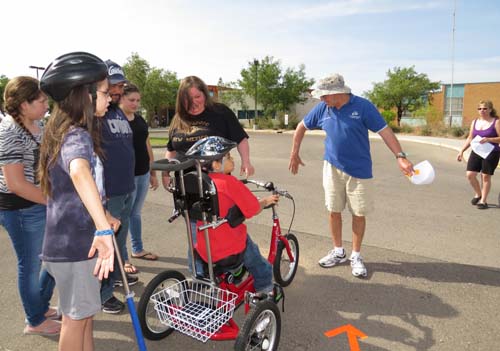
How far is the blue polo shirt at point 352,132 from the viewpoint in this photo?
13.2 feet

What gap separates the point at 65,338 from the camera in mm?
2086

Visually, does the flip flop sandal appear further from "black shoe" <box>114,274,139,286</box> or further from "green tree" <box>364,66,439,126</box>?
"green tree" <box>364,66,439,126</box>

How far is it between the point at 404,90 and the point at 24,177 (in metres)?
56.9

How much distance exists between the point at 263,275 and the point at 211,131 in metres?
1.38

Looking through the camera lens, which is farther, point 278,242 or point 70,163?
point 278,242

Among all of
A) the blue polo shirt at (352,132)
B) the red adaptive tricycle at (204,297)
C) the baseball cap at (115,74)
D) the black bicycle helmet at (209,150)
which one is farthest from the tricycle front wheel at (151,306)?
the blue polo shirt at (352,132)

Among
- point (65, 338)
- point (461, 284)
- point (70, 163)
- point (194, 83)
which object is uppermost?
point (194, 83)

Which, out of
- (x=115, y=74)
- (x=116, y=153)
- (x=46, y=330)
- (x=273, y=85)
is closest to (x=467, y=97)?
(x=273, y=85)

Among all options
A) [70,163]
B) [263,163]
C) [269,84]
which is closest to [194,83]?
[70,163]

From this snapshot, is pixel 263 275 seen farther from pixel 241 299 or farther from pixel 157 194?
pixel 157 194

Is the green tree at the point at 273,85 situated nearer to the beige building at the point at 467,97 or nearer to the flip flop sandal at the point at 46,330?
the beige building at the point at 467,97

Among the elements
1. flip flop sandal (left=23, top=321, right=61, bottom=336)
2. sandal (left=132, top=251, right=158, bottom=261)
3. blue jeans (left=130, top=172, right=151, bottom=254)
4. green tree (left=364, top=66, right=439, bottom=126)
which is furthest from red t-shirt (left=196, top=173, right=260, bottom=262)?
green tree (left=364, top=66, right=439, bottom=126)

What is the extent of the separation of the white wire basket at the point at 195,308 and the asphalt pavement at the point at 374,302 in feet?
1.29

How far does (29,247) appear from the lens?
114 inches
